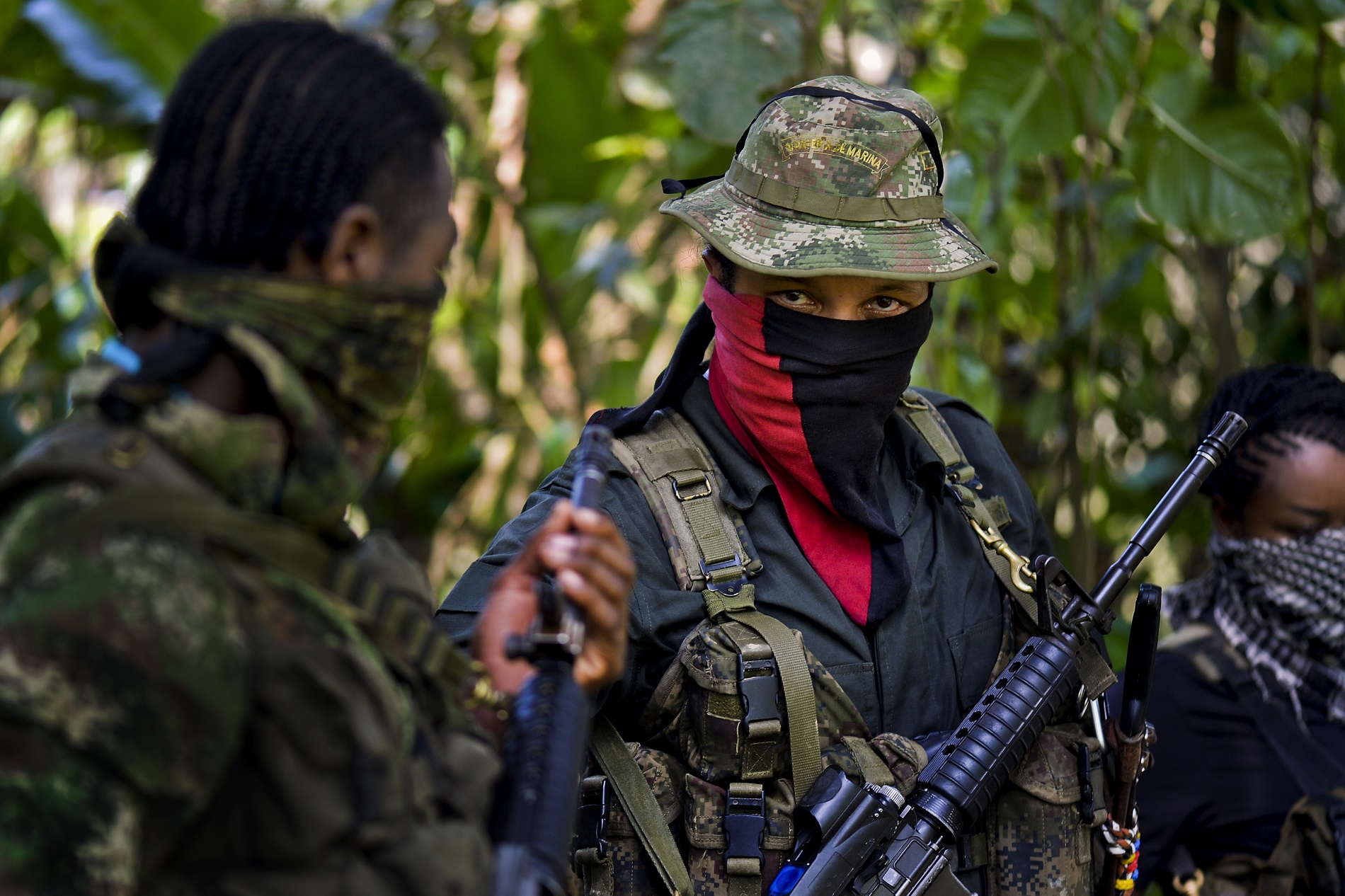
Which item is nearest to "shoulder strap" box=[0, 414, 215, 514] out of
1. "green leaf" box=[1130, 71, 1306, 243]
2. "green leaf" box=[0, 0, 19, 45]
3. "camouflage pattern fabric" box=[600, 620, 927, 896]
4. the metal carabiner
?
"camouflage pattern fabric" box=[600, 620, 927, 896]

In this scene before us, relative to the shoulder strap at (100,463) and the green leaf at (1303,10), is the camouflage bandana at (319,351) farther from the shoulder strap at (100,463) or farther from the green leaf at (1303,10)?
the green leaf at (1303,10)

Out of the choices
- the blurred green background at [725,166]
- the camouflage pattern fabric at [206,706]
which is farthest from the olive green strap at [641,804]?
the blurred green background at [725,166]

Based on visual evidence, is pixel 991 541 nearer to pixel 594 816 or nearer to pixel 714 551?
pixel 714 551

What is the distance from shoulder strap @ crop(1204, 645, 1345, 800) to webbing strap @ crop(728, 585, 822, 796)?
3.46 feet

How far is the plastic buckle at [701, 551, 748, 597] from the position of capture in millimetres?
1896

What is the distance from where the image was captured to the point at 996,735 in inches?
76.2

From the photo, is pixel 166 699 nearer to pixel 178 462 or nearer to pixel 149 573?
pixel 149 573

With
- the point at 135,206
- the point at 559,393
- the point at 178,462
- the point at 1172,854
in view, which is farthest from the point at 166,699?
the point at 559,393

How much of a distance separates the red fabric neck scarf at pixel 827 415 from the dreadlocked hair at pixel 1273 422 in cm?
80

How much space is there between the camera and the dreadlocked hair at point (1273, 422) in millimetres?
2451

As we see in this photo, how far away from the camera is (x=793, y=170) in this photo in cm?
203

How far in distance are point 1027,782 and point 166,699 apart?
148 centimetres

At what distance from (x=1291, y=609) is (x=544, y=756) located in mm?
1751

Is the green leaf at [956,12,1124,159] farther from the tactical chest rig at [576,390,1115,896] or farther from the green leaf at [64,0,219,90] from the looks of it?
the green leaf at [64,0,219,90]
